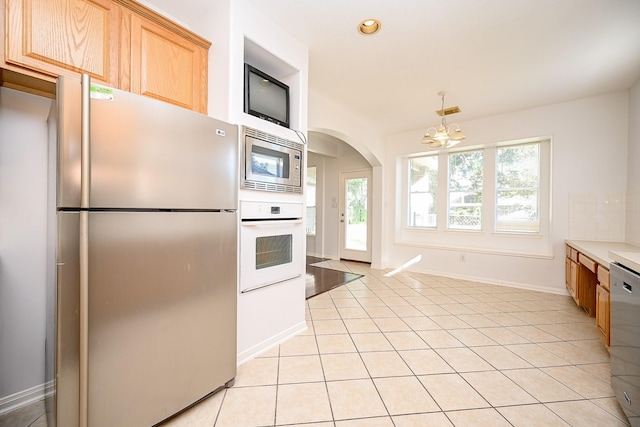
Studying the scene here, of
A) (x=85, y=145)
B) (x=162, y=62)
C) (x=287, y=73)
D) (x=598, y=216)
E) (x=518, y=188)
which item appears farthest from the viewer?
(x=518, y=188)

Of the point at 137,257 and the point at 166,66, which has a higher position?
the point at 166,66

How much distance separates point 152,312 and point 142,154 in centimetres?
74

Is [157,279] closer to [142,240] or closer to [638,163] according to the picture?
[142,240]

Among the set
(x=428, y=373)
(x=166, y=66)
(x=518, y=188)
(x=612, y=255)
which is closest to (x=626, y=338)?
(x=612, y=255)

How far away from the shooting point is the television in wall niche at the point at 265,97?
6.33ft

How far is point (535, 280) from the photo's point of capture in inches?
→ 147

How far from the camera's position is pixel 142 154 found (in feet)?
3.92

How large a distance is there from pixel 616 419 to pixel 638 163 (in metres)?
3.02

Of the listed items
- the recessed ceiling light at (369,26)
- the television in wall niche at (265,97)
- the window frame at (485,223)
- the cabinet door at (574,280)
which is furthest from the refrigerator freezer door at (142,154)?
the window frame at (485,223)

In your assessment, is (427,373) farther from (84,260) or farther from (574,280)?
(574,280)

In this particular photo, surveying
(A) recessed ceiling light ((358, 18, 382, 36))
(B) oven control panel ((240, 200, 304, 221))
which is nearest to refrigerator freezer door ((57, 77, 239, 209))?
(B) oven control panel ((240, 200, 304, 221))

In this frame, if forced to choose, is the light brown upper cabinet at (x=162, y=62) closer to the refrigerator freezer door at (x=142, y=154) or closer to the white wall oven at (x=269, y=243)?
the refrigerator freezer door at (x=142, y=154)

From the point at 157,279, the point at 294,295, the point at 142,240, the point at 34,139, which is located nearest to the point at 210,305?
the point at 157,279

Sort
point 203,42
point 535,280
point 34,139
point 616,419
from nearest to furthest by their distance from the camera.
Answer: point 616,419
point 34,139
point 203,42
point 535,280
